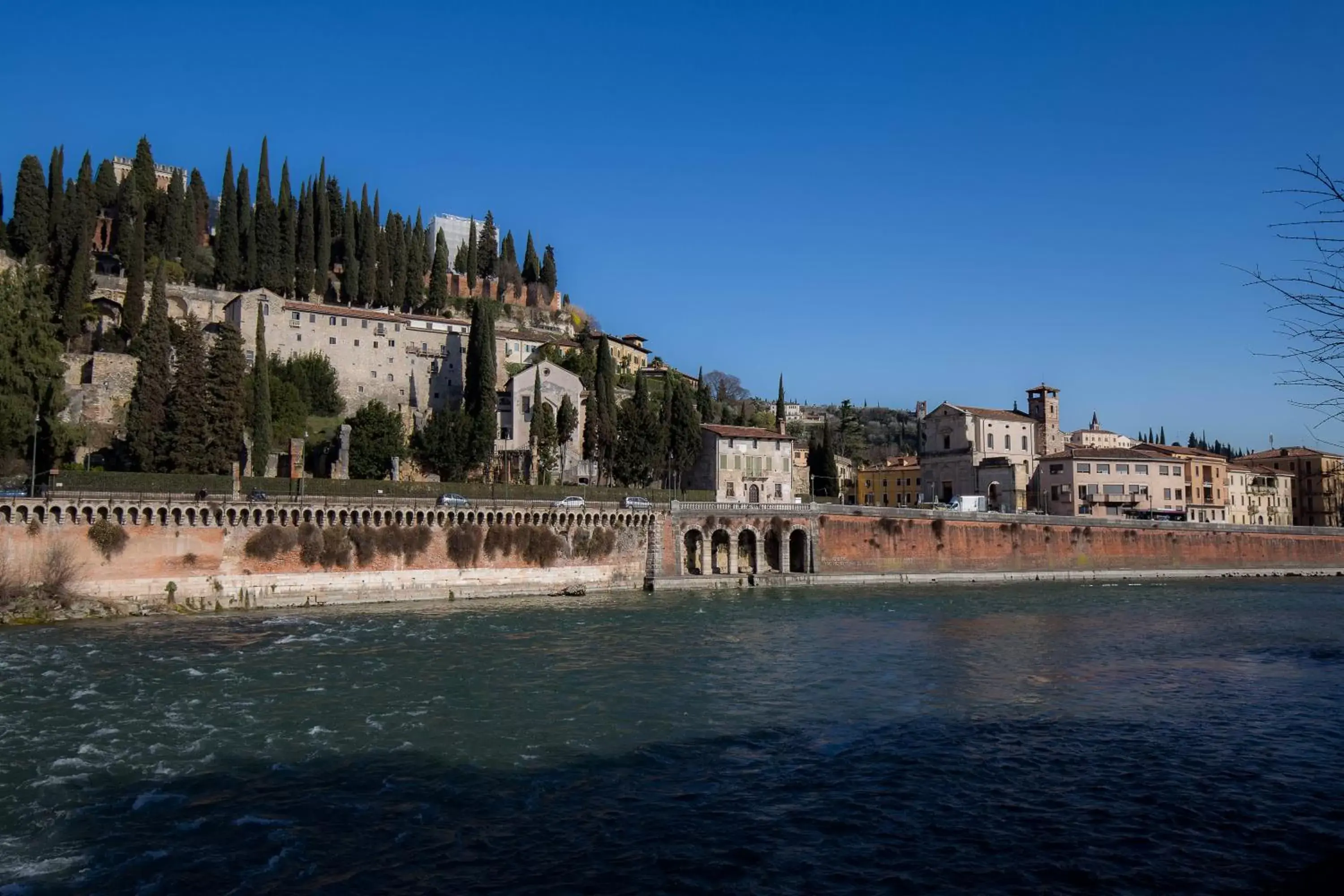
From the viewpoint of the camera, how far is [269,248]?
78062 millimetres

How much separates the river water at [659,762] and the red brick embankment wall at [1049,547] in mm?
25695

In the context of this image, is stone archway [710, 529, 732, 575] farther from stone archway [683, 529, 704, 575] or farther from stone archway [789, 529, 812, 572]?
stone archway [789, 529, 812, 572]

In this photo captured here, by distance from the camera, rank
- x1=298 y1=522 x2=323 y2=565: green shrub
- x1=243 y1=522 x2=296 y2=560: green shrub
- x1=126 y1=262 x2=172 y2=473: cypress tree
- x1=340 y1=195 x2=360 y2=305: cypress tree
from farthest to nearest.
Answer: x1=340 y1=195 x2=360 y2=305: cypress tree < x1=126 y1=262 x2=172 y2=473: cypress tree < x1=298 y1=522 x2=323 y2=565: green shrub < x1=243 y1=522 x2=296 y2=560: green shrub

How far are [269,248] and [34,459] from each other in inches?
1648

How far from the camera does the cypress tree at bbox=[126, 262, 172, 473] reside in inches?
1847

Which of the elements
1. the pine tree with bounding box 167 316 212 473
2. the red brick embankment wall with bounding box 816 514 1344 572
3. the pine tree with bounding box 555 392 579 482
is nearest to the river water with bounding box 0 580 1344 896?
the pine tree with bounding box 167 316 212 473

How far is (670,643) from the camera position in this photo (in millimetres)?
Result: 33125

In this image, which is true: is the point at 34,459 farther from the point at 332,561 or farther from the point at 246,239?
the point at 246,239

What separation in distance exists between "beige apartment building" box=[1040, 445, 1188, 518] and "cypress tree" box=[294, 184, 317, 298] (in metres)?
66.8

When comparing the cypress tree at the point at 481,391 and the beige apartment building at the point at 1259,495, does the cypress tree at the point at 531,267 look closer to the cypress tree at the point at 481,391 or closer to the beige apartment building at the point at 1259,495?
the cypress tree at the point at 481,391

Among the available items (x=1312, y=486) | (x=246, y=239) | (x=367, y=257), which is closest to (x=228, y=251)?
(x=246, y=239)

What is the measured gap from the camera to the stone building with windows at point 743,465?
7169 centimetres

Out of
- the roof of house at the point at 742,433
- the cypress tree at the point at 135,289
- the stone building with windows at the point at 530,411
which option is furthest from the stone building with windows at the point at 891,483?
the cypress tree at the point at 135,289

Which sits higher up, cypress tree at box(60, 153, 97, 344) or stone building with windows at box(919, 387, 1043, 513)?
cypress tree at box(60, 153, 97, 344)
